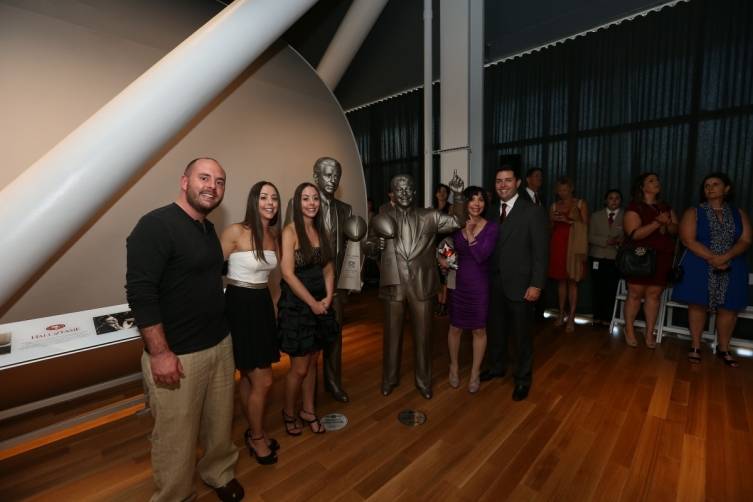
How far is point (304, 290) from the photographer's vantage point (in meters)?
2.45

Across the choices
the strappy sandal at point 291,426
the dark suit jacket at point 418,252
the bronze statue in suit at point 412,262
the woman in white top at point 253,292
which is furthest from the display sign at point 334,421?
the dark suit jacket at point 418,252

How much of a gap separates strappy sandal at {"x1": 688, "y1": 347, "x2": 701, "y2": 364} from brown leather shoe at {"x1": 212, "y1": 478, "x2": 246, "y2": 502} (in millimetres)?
4595

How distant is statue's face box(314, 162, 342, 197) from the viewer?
2854 millimetres

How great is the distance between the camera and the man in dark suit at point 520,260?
307cm

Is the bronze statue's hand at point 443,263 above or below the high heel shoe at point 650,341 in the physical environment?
above

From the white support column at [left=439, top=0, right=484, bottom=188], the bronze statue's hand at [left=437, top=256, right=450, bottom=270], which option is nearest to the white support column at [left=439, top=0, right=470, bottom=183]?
the white support column at [left=439, top=0, right=484, bottom=188]

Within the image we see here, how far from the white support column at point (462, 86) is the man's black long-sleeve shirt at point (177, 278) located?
3.64 m

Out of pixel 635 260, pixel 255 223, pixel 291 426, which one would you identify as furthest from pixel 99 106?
pixel 635 260

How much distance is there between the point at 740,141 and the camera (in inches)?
171

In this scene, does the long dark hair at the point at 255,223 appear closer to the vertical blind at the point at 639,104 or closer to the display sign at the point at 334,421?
the display sign at the point at 334,421

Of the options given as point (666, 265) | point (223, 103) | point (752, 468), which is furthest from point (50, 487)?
point (666, 265)

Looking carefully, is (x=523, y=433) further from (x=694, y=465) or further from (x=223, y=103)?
(x=223, y=103)

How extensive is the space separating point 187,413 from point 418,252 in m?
1.94

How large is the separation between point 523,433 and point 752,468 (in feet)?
4.47
